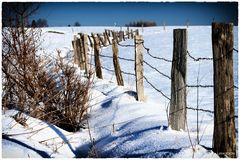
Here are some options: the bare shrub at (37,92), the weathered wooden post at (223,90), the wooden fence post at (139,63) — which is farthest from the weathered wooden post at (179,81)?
the wooden fence post at (139,63)

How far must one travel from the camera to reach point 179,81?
3.37 meters

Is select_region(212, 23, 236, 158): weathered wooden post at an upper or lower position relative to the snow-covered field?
upper

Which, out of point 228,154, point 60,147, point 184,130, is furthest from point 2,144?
point 228,154

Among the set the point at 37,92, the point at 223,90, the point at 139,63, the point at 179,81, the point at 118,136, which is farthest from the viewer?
the point at 139,63

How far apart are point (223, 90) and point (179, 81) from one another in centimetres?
72

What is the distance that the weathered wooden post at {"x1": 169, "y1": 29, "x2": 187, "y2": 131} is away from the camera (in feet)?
10.8

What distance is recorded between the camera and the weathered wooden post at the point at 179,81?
10.8ft

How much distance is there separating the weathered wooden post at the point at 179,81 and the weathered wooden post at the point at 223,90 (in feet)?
1.99

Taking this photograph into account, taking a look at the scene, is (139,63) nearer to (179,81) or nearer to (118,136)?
(118,136)

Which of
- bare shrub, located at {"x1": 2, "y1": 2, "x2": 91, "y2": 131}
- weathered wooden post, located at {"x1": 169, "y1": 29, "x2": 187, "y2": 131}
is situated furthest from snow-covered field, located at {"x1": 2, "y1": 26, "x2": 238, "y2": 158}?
bare shrub, located at {"x1": 2, "y1": 2, "x2": 91, "y2": 131}

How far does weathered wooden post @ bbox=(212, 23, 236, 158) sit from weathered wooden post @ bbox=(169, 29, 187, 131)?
606 millimetres

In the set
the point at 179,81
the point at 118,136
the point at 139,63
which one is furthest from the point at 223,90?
the point at 139,63

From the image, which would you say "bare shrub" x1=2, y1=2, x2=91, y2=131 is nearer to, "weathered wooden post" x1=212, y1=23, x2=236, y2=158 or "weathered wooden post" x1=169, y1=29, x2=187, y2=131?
"weathered wooden post" x1=169, y1=29, x2=187, y2=131

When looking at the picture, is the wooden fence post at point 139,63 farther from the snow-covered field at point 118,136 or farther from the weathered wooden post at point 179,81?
the weathered wooden post at point 179,81
